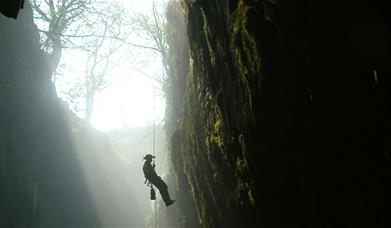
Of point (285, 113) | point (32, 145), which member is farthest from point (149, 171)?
point (32, 145)

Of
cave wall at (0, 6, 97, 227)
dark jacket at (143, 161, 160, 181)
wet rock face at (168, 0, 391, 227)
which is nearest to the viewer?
wet rock face at (168, 0, 391, 227)

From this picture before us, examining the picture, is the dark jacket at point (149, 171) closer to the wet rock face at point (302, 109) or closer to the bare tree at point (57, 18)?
the wet rock face at point (302, 109)

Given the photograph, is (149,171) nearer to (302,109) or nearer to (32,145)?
(302,109)

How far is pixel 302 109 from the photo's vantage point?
5879 millimetres

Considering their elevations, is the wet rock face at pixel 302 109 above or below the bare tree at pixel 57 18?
below

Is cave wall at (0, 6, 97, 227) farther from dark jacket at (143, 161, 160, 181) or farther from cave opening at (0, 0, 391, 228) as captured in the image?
dark jacket at (143, 161, 160, 181)

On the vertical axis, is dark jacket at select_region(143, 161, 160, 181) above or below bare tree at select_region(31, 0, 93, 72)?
below

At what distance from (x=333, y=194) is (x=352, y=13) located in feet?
6.82

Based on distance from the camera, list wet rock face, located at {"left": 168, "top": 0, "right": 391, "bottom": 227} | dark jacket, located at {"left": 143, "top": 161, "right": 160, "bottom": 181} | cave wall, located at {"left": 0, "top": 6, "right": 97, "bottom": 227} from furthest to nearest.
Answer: cave wall, located at {"left": 0, "top": 6, "right": 97, "bottom": 227}
dark jacket, located at {"left": 143, "top": 161, "right": 160, "bottom": 181}
wet rock face, located at {"left": 168, "top": 0, "right": 391, "bottom": 227}

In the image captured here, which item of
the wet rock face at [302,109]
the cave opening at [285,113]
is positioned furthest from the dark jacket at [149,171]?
the wet rock face at [302,109]

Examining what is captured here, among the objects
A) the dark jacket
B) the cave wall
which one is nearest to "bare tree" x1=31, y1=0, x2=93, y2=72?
the cave wall

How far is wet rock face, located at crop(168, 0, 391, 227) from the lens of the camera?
470cm

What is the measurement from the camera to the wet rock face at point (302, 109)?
15.4 ft

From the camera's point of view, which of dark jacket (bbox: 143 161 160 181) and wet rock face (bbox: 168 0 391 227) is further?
dark jacket (bbox: 143 161 160 181)
